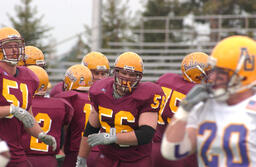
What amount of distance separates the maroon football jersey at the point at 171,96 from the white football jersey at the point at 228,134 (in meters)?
2.33

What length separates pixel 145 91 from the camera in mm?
4047

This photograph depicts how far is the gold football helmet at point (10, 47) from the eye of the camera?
3.93 metres

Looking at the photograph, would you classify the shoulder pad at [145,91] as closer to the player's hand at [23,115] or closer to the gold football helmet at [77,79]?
the player's hand at [23,115]

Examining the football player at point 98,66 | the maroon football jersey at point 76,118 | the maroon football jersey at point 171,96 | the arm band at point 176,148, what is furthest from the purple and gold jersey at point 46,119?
the arm band at point 176,148

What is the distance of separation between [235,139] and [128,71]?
163 centimetres

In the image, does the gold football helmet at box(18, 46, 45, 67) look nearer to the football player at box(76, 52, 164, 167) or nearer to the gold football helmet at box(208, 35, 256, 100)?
the football player at box(76, 52, 164, 167)

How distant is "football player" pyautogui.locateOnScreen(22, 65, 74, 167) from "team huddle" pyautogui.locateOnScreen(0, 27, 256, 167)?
0.01 meters

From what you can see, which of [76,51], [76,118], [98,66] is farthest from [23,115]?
[76,51]

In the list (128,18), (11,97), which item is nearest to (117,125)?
(11,97)

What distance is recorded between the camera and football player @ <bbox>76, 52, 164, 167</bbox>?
3943mm

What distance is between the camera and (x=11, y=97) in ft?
12.8

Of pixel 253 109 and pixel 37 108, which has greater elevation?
pixel 253 109

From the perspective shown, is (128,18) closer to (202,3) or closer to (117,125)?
(202,3)

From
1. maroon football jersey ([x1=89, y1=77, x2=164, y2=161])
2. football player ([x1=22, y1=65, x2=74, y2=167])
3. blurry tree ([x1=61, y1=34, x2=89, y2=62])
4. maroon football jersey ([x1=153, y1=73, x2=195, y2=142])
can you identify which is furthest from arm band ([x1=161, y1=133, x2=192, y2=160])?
blurry tree ([x1=61, y1=34, x2=89, y2=62])
